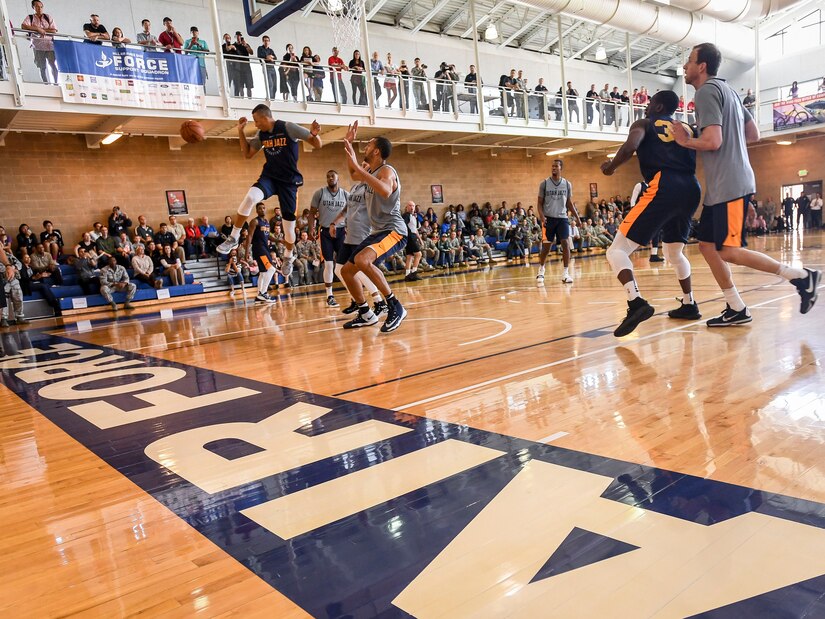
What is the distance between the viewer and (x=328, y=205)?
7949 millimetres

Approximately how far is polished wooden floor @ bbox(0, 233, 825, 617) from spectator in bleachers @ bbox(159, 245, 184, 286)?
7.50m

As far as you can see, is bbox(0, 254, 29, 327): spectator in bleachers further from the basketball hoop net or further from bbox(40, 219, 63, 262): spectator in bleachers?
the basketball hoop net

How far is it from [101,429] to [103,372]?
194 centimetres

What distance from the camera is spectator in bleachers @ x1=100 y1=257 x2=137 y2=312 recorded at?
12062 mm

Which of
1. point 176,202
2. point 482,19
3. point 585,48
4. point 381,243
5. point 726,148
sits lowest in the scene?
point 381,243

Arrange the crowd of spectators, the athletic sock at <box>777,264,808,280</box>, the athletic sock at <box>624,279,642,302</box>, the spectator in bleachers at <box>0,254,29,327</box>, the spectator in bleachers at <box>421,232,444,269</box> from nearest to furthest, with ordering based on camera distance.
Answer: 1. the athletic sock at <box>777,264,808,280</box>
2. the athletic sock at <box>624,279,642,302</box>
3. the spectator in bleachers at <box>0,254,29,327</box>
4. the crowd of spectators
5. the spectator in bleachers at <box>421,232,444,269</box>

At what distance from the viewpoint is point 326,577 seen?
5.04 feet

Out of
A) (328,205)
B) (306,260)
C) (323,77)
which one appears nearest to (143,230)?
(306,260)

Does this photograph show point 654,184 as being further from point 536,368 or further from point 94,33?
point 94,33

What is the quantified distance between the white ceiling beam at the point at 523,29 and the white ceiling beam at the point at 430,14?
3470 millimetres

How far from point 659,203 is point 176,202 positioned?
1407 cm

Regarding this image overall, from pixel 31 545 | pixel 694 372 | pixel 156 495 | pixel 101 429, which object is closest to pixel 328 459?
pixel 156 495

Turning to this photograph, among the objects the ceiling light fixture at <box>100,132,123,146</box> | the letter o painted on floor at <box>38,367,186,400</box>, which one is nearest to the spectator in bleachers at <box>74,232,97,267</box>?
the ceiling light fixture at <box>100,132,123,146</box>

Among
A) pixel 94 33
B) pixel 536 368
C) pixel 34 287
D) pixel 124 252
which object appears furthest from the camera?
pixel 124 252
